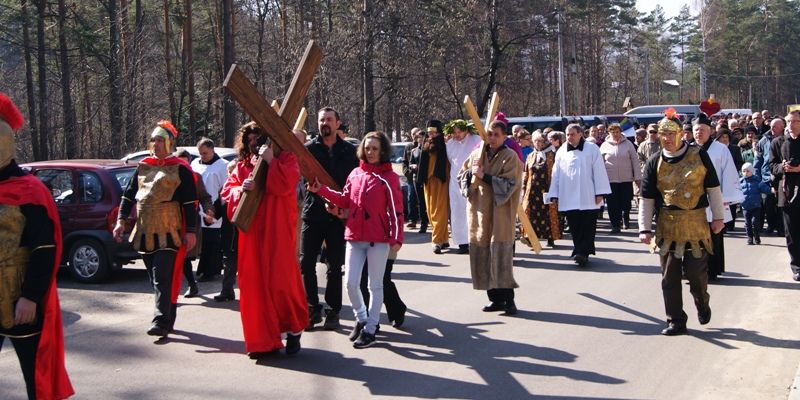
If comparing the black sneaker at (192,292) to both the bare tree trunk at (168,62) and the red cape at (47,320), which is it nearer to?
the red cape at (47,320)

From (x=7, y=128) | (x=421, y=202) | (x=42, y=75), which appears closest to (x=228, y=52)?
(x=42, y=75)

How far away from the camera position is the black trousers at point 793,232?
34.3 feet

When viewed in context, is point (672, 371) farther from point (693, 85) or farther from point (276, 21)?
point (693, 85)

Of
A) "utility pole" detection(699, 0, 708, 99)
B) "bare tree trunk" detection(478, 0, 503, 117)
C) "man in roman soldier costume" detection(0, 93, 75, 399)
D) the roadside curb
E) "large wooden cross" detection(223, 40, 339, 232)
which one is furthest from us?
"utility pole" detection(699, 0, 708, 99)

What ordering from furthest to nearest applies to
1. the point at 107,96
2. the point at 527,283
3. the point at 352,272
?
the point at 107,96 < the point at 527,283 < the point at 352,272

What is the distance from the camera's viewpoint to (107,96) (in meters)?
31.0

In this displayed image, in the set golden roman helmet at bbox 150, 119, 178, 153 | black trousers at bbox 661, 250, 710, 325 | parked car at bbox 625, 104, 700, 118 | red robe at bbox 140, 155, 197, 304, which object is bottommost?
black trousers at bbox 661, 250, 710, 325

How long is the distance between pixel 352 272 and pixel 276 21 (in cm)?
3957

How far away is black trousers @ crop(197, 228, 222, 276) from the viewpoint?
11164 mm

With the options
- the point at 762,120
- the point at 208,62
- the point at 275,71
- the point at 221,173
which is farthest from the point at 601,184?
the point at 208,62

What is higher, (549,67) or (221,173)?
(549,67)

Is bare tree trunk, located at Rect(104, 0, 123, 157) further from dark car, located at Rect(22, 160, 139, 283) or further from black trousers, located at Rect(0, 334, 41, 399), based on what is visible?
black trousers, located at Rect(0, 334, 41, 399)

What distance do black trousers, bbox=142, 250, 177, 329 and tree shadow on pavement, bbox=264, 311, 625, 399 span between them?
1.38m

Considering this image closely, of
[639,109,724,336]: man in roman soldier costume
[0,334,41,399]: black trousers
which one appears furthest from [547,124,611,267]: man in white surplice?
[0,334,41,399]: black trousers
